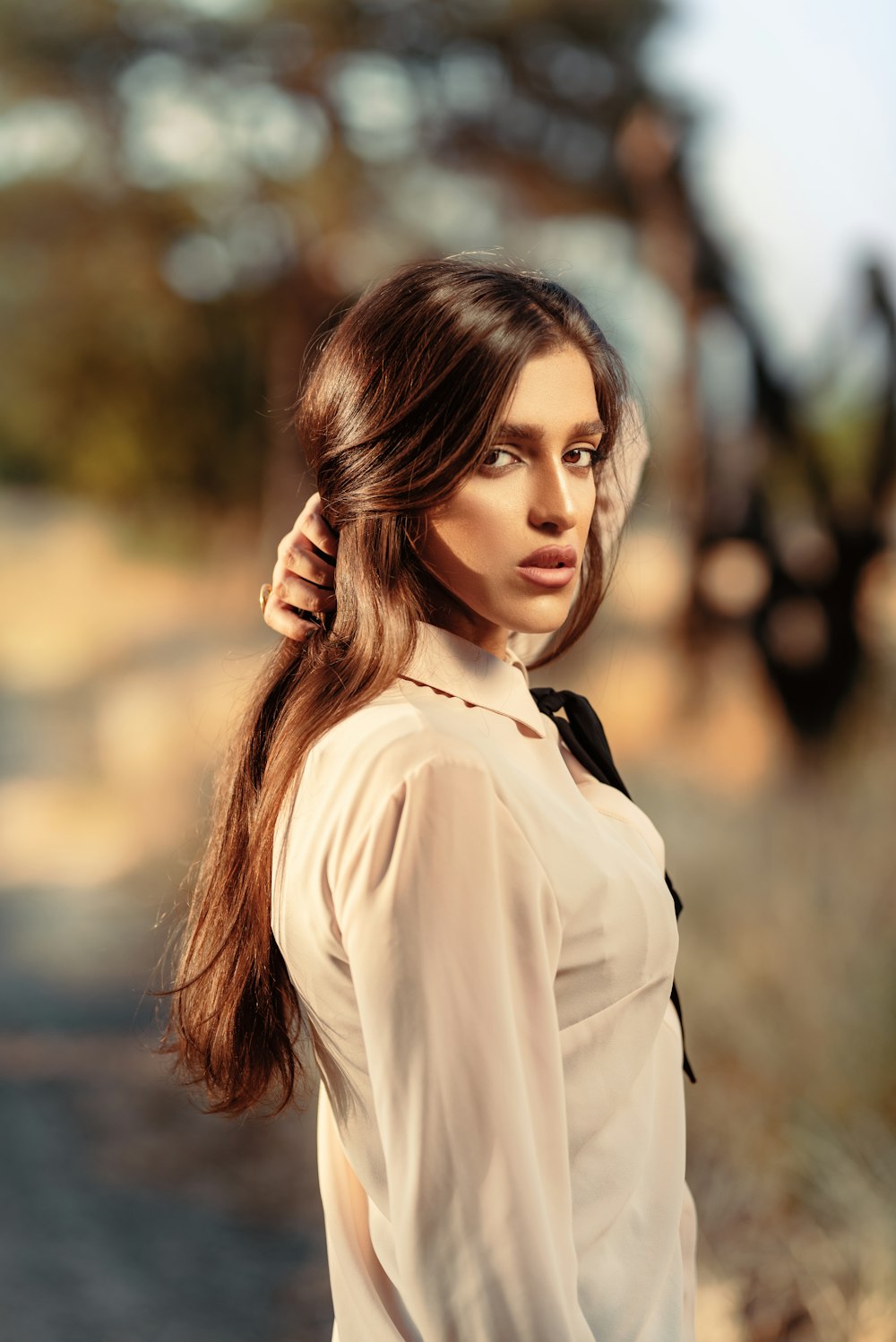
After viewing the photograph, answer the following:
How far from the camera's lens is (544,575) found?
920 mm

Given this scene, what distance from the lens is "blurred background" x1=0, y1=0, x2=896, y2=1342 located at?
4.45 meters

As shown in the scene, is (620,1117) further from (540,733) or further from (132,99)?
(132,99)

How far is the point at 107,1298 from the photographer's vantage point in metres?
3.88

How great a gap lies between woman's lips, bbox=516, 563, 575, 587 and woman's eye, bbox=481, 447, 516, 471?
0.07m

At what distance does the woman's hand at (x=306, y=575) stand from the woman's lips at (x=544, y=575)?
169 mm

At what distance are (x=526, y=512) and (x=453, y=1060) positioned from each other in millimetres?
388

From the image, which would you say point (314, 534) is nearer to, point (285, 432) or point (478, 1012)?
point (478, 1012)

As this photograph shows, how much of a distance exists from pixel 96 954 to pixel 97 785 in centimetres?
64

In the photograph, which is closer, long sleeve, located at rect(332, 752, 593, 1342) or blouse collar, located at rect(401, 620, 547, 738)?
long sleeve, located at rect(332, 752, 593, 1342)

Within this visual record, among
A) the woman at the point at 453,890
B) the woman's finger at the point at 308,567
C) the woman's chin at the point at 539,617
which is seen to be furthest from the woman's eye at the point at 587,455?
the woman's finger at the point at 308,567

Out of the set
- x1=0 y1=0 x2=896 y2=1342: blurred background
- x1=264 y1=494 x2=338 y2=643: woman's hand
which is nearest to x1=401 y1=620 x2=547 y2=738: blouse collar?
x1=264 y1=494 x2=338 y2=643: woman's hand

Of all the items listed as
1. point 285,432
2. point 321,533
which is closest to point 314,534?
point 321,533

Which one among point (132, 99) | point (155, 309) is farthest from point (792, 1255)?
point (132, 99)

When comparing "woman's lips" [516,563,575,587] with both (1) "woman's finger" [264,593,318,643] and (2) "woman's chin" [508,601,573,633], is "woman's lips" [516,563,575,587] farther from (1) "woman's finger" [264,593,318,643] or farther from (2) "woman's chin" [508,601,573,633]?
(1) "woman's finger" [264,593,318,643]
